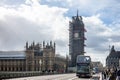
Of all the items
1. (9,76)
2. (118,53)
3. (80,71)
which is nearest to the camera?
(9,76)

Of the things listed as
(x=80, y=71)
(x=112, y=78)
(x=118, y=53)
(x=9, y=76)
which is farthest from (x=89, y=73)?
(x=118, y=53)

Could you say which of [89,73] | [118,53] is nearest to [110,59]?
[118,53]

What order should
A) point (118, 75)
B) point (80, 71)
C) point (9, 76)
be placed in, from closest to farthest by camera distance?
point (118, 75)
point (9, 76)
point (80, 71)

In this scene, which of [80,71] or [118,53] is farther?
[118,53]

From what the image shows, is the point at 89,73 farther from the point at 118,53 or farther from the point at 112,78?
the point at 118,53

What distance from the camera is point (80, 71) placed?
72875 millimetres

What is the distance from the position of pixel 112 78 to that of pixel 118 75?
2.67 metres

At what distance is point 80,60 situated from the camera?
71250 millimetres

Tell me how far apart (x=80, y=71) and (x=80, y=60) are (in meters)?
2.87

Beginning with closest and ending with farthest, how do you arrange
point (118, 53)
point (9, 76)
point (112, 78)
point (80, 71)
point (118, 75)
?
point (118, 75) < point (112, 78) < point (9, 76) < point (80, 71) < point (118, 53)

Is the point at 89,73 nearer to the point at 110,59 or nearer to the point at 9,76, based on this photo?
the point at 9,76

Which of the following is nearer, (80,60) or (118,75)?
(118,75)

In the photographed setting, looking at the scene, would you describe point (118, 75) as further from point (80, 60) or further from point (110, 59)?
point (110, 59)

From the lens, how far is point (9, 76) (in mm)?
68375
